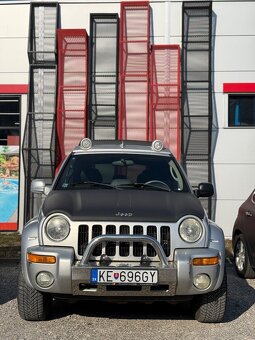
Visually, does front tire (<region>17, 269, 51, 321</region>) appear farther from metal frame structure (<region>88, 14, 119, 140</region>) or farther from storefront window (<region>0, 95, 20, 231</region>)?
storefront window (<region>0, 95, 20, 231</region>)

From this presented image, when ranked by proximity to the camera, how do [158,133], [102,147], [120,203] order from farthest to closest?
[158,133]
[102,147]
[120,203]

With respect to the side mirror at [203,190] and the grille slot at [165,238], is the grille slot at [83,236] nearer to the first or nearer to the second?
the grille slot at [165,238]

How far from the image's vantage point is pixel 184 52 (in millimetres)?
11055

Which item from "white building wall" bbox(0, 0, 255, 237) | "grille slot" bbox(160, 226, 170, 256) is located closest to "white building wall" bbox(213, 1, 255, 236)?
"white building wall" bbox(0, 0, 255, 237)

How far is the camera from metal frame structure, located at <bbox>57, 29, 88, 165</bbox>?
10914 millimetres

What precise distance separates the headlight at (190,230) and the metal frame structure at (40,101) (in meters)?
6.59

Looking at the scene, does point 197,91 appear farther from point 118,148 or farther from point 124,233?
point 124,233

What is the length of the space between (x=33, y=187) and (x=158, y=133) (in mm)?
5730

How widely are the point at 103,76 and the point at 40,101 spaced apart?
5.06ft

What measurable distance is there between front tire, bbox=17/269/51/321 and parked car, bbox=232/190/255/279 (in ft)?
10.4

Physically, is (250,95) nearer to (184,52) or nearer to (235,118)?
(235,118)

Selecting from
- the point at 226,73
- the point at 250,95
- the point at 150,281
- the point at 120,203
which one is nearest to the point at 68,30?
the point at 226,73

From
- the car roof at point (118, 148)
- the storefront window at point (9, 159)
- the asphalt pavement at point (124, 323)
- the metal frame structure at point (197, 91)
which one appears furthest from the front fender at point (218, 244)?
the storefront window at point (9, 159)

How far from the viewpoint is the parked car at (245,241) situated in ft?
22.2
